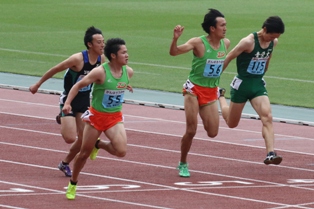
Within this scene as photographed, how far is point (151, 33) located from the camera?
114ft

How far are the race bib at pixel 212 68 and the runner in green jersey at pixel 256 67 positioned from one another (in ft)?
0.76

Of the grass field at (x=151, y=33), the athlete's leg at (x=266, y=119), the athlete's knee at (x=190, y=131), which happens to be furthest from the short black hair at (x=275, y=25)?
the grass field at (x=151, y=33)

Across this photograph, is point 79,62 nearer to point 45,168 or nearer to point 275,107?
point 45,168

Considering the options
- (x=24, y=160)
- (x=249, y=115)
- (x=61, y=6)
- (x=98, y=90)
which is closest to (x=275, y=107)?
(x=249, y=115)

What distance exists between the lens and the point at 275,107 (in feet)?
68.9

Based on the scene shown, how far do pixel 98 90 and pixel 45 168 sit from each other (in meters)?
2.36

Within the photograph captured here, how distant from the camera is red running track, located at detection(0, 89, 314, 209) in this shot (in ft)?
40.9

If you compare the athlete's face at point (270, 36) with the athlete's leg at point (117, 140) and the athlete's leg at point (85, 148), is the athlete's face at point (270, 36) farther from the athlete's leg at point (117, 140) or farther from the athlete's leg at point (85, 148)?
the athlete's leg at point (85, 148)

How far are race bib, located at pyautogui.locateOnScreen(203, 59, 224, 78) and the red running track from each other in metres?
1.37

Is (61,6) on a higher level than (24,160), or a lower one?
higher

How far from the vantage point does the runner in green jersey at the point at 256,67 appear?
46.5ft

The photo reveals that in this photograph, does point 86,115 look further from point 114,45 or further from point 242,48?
point 242,48

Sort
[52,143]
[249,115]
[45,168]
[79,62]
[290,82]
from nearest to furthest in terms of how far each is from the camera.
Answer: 1. [79,62]
2. [45,168]
3. [52,143]
4. [249,115]
5. [290,82]

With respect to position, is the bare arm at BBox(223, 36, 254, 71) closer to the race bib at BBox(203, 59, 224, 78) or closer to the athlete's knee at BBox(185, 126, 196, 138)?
the race bib at BBox(203, 59, 224, 78)
